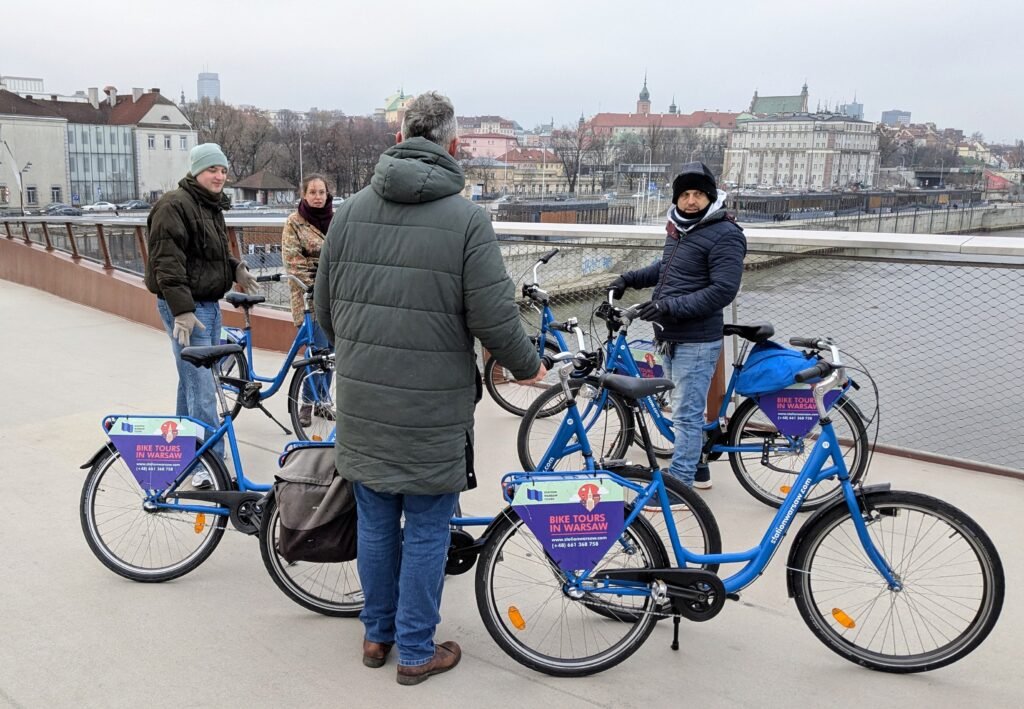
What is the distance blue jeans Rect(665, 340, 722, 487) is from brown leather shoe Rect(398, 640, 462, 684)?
158 cm

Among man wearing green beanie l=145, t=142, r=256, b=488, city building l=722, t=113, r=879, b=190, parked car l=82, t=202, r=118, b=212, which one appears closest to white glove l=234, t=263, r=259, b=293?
man wearing green beanie l=145, t=142, r=256, b=488

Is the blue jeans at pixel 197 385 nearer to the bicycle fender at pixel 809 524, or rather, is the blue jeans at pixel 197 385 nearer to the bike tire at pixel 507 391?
the bike tire at pixel 507 391

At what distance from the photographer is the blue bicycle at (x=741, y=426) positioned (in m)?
3.96

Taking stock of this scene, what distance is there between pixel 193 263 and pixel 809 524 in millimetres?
2962

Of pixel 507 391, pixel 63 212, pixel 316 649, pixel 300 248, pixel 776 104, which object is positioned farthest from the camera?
pixel 776 104

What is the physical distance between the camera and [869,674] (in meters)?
2.74

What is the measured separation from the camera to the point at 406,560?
2.62m

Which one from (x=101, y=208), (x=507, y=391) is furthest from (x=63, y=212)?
(x=507, y=391)

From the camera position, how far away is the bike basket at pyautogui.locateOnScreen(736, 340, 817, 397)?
385cm

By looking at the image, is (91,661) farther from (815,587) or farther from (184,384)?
(815,587)

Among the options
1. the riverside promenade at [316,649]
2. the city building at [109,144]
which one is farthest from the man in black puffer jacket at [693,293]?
the city building at [109,144]

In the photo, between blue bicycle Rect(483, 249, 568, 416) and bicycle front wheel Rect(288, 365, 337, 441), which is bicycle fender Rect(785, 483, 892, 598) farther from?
bicycle front wheel Rect(288, 365, 337, 441)

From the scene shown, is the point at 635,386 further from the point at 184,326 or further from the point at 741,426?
the point at 184,326

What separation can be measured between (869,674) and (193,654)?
84.8 inches
